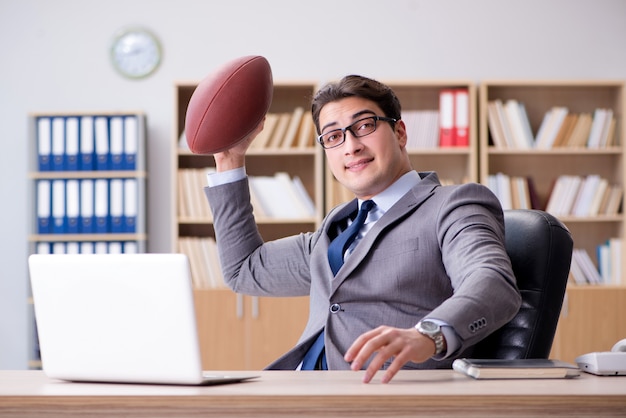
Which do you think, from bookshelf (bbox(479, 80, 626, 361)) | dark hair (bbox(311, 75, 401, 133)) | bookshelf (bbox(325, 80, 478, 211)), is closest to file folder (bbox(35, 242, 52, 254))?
bookshelf (bbox(325, 80, 478, 211))

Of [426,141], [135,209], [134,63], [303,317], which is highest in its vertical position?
[134,63]

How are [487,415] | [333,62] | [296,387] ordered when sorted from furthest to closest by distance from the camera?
[333,62] < [296,387] < [487,415]

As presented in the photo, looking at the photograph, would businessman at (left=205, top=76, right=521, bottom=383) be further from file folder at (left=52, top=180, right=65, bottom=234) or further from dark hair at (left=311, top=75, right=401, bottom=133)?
file folder at (left=52, top=180, right=65, bottom=234)

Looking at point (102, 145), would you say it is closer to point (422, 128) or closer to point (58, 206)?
point (58, 206)

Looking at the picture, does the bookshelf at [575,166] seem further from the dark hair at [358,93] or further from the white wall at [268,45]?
the dark hair at [358,93]

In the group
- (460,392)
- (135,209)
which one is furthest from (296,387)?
(135,209)

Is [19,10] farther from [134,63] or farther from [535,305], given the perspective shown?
[535,305]

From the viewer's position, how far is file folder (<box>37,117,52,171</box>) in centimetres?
428

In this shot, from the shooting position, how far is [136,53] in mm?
4652

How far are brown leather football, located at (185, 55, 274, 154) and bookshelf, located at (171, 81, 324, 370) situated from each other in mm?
2147

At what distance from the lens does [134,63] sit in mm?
4660

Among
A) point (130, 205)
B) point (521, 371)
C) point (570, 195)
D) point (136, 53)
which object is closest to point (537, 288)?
point (521, 371)

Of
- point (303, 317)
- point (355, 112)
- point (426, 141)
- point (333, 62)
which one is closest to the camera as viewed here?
point (355, 112)

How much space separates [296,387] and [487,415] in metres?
0.26
